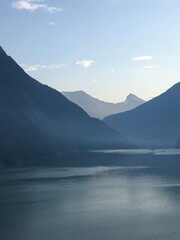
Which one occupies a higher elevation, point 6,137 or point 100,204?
point 6,137

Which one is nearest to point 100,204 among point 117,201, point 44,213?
point 117,201

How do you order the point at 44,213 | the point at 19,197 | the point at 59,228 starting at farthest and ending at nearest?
1. the point at 19,197
2. the point at 44,213
3. the point at 59,228

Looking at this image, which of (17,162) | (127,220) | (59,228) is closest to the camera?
(59,228)

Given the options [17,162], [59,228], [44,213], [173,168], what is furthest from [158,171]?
[59,228]

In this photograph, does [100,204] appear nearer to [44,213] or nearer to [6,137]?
[44,213]

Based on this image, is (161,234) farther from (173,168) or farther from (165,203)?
(173,168)

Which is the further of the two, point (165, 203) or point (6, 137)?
point (6, 137)
